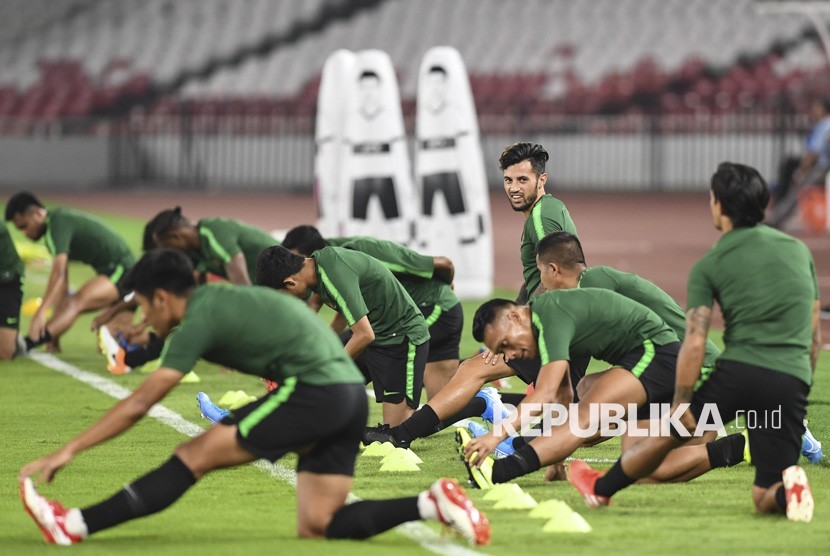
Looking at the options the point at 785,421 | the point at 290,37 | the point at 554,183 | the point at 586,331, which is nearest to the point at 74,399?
the point at 586,331

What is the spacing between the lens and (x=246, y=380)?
42.1 ft

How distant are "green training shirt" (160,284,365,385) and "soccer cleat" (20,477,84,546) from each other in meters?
0.82

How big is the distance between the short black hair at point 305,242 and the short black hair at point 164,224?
2696 mm

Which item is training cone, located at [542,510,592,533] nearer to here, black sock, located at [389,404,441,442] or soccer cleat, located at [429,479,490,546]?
soccer cleat, located at [429,479,490,546]

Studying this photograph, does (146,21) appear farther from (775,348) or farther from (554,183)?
(775,348)

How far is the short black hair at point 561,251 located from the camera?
343 inches

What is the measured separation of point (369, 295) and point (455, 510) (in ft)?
10.3

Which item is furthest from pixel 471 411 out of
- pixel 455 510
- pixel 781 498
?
pixel 455 510

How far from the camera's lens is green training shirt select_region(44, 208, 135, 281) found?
1373 centimetres

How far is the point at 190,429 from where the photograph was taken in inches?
411

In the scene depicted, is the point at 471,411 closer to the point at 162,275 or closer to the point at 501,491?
the point at 501,491

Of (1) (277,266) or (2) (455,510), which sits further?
(1) (277,266)

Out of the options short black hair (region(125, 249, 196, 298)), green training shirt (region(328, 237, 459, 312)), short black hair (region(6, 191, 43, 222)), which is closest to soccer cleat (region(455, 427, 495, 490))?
Result: green training shirt (region(328, 237, 459, 312))

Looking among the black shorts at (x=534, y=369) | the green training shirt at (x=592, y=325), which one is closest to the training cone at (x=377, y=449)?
the black shorts at (x=534, y=369)
